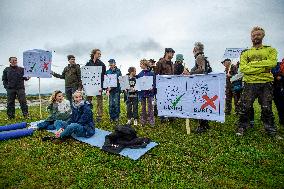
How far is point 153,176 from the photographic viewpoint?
6234mm

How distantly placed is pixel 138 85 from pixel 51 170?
19.0ft

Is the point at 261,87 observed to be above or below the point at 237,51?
below

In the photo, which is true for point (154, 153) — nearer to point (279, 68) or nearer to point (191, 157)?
point (191, 157)

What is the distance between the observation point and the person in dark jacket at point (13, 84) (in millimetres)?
14828

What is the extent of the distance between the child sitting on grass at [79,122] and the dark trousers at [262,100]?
4.88 m

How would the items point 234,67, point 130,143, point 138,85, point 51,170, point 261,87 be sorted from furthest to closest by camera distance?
point 234,67
point 138,85
point 261,87
point 130,143
point 51,170

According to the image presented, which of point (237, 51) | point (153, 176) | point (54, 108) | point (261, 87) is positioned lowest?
point (153, 176)

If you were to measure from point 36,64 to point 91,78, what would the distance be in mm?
3545

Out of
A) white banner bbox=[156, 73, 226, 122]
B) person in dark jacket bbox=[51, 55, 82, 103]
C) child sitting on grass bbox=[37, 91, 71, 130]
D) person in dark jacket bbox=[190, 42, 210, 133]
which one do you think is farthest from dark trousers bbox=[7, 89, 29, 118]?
person in dark jacket bbox=[190, 42, 210, 133]

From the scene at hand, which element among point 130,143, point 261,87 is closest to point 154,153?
point 130,143

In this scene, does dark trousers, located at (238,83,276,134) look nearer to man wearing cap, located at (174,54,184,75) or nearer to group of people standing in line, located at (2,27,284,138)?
group of people standing in line, located at (2,27,284,138)

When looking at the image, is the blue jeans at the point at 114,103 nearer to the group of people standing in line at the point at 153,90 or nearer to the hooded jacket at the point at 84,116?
the group of people standing in line at the point at 153,90

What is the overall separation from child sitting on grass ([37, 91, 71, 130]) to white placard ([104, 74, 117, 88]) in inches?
82.8

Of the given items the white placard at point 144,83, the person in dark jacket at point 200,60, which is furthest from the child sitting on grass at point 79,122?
the person in dark jacket at point 200,60
